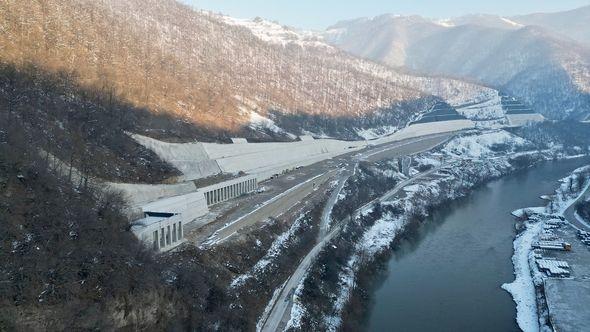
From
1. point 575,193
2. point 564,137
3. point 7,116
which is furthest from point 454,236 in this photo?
point 564,137

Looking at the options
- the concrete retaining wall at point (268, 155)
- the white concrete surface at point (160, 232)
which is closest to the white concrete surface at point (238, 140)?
the concrete retaining wall at point (268, 155)

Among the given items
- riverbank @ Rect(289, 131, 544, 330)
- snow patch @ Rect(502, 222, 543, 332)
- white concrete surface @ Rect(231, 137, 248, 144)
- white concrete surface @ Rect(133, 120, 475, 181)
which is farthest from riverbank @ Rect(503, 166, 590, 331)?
white concrete surface @ Rect(231, 137, 248, 144)

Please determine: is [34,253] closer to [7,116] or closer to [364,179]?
[7,116]

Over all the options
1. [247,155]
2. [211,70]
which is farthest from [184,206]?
[211,70]

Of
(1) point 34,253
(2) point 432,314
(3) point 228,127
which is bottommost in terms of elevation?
(2) point 432,314

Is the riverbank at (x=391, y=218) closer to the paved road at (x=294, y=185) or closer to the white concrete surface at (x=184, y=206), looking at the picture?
the paved road at (x=294, y=185)

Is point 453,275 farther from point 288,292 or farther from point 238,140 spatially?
point 238,140
